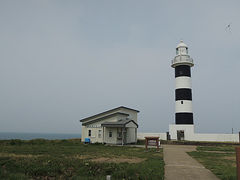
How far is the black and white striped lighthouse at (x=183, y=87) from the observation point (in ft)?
108

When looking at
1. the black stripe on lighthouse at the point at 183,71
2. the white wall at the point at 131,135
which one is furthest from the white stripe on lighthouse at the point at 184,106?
the white wall at the point at 131,135

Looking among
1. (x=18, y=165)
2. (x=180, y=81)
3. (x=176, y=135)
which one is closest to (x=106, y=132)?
(x=176, y=135)

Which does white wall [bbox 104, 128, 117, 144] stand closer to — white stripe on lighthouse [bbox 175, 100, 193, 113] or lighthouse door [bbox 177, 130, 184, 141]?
lighthouse door [bbox 177, 130, 184, 141]

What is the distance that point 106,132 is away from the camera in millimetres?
28812

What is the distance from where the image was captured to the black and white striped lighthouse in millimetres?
32781

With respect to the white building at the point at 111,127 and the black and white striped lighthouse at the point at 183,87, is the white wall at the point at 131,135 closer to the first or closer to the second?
the white building at the point at 111,127

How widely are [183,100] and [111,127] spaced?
1342 centimetres

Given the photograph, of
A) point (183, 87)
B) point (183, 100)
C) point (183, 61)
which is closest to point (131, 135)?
point (183, 100)

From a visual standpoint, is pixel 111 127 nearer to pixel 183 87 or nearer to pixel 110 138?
pixel 110 138

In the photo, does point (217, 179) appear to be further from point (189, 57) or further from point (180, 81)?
point (189, 57)

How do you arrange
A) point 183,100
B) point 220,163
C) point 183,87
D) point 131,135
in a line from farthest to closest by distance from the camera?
point 183,87 < point 183,100 < point 131,135 < point 220,163

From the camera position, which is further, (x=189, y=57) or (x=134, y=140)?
(x=189, y=57)

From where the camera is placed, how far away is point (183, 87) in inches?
1323

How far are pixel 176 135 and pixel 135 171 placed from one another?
2600 centimetres
